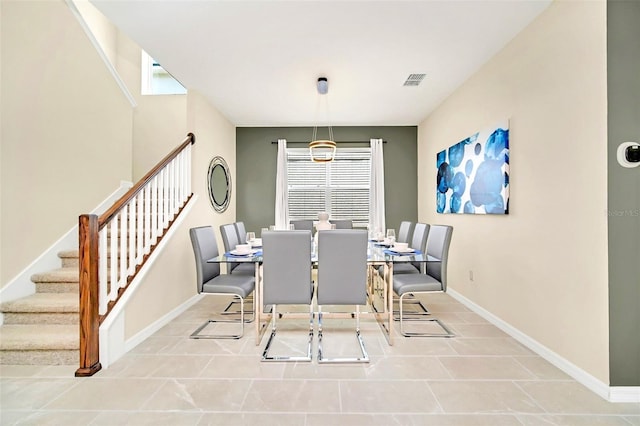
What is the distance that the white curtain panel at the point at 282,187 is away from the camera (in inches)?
213

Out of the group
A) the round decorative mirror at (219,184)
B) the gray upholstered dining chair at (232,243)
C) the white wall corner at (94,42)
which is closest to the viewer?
the white wall corner at (94,42)

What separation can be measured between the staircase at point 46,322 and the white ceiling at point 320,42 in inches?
94.5

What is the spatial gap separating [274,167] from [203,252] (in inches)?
113

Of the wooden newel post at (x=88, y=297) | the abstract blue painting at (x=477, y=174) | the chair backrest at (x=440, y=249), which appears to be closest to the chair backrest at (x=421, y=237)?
the chair backrest at (x=440, y=249)

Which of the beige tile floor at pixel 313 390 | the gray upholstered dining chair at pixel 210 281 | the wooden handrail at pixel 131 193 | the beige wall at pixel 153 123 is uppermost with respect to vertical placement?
the beige wall at pixel 153 123

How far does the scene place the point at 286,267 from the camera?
7.96 ft

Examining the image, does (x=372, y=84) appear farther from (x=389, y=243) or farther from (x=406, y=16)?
(x=389, y=243)

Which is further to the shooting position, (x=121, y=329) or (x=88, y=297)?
(x=121, y=329)

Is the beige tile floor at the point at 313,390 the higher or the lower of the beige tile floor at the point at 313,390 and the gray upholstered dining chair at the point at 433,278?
the lower

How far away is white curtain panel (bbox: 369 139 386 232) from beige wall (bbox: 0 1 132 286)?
4.07 meters

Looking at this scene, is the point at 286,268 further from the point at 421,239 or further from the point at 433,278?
the point at 421,239

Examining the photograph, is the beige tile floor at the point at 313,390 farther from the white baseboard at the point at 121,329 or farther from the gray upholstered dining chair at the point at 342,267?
the gray upholstered dining chair at the point at 342,267

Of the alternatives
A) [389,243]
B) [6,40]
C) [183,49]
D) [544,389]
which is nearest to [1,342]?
[6,40]

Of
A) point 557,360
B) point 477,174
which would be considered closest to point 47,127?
point 477,174
